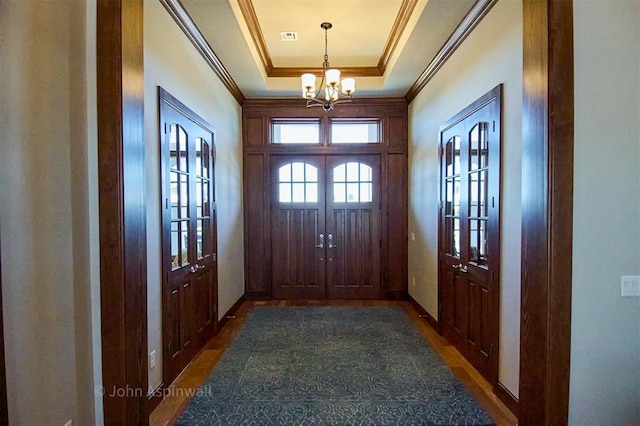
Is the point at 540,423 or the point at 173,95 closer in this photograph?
the point at 540,423

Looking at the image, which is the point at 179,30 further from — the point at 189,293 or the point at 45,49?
the point at 189,293

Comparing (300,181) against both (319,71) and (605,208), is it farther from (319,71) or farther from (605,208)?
(605,208)

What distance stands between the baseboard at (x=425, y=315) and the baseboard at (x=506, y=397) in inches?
55.9

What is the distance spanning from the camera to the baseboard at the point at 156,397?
8.45ft

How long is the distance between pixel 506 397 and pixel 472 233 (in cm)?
139

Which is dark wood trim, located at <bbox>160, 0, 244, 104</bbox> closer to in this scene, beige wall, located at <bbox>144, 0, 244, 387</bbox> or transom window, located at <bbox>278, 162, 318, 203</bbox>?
beige wall, located at <bbox>144, 0, 244, 387</bbox>

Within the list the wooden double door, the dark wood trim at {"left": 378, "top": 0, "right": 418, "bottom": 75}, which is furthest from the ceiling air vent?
the wooden double door

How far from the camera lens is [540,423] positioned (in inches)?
67.1

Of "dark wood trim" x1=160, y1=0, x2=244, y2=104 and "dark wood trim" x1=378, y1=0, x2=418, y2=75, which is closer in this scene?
"dark wood trim" x1=160, y1=0, x2=244, y2=104

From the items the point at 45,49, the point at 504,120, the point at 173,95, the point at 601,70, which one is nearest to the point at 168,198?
the point at 173,95

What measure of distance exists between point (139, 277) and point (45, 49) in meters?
1.12

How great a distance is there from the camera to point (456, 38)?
3.50m

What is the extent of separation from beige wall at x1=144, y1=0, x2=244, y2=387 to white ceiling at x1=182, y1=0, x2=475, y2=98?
334 millimetres

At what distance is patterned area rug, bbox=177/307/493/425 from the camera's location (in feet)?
8.34
